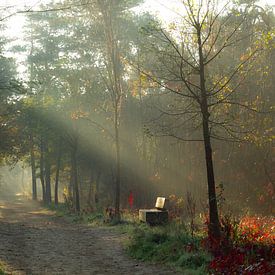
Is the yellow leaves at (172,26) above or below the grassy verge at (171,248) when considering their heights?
above

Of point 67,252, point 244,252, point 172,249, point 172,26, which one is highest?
point 172,26

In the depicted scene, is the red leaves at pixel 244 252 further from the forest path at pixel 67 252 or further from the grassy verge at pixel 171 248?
the forest path at pixel 67 252

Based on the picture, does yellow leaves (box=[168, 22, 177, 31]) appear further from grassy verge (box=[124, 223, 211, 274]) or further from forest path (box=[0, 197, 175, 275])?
forest path (box=[0, 197, 175, 275])

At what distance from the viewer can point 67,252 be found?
13.2m

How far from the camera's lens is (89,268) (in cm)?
1080

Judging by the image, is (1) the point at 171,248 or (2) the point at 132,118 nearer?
(1) the point at 171,248

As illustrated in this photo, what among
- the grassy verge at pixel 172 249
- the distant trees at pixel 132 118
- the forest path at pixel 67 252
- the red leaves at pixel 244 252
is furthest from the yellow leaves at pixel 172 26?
the distant trees at pixel 132 118

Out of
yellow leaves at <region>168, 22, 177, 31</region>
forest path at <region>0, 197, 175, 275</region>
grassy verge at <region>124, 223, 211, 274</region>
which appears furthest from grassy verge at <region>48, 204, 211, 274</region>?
yellow leaves at <region>168, 22, 177, 31</region>

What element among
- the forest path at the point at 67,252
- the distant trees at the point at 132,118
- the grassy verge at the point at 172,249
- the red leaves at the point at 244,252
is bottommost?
the forest path at the point at 67,252

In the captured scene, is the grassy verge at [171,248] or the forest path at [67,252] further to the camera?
the forest path at [67,252]

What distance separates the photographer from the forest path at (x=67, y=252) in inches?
415

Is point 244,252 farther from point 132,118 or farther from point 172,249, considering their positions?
point 132,118

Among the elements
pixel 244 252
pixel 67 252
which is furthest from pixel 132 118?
pixel 244 252

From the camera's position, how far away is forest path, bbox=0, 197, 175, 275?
10547 mm
